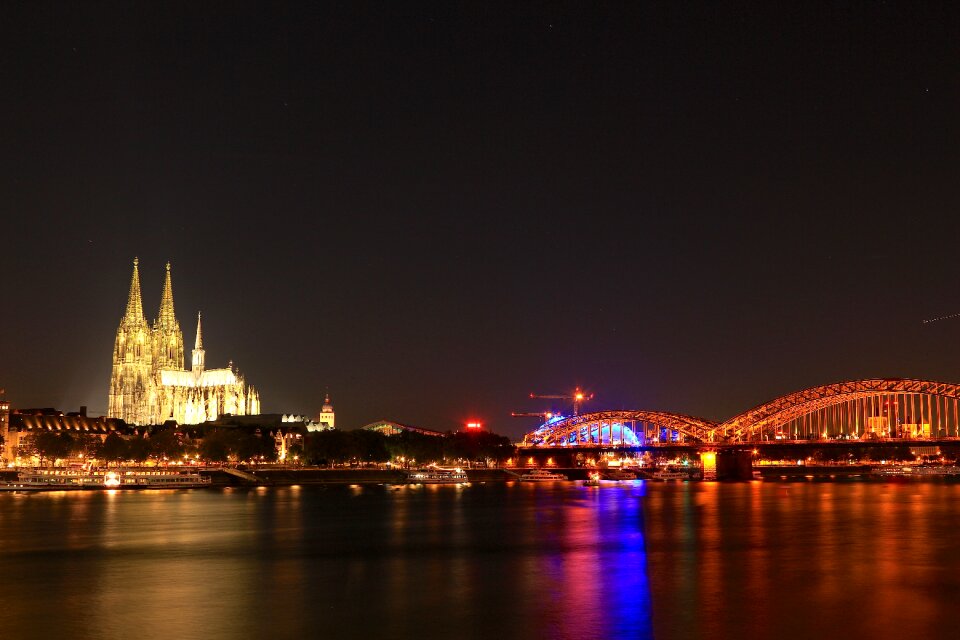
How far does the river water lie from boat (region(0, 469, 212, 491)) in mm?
35757

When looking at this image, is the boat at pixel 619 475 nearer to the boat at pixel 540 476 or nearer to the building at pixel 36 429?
the boat at pixel 540 476

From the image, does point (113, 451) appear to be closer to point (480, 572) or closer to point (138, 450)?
point (138, 450)

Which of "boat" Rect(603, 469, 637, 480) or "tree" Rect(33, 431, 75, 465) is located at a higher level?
"tree" Rect(33, 431, 75, 465)

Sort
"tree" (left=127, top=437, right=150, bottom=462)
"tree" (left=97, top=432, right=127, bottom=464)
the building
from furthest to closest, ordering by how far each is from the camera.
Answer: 1. the building
2. "tree" (left=127, top=437, right=150, bottom=462)
3. "tree" (left=97, top=432, right=127, bottom=464)

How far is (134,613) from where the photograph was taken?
104 ft

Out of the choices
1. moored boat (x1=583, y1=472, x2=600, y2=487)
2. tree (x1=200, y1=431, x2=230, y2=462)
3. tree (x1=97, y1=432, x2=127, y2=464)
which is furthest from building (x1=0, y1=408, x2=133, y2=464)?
moored boat (x1=583, y1=472, x2=600, y2=487)

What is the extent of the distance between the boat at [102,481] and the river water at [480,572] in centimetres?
3576

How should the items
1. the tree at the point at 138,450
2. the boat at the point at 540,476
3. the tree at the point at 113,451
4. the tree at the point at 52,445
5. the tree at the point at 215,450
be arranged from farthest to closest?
1. the tree at the point at 138,450
2. the tree at the point at 215,450
3. the tree at the point at 113,451
4. the tree at the point at 52,445
5. the boat at the point at 540,476

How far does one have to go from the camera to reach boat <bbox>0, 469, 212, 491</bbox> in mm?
111306

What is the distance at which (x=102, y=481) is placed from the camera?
382ft

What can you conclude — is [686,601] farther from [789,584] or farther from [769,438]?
[769,438]

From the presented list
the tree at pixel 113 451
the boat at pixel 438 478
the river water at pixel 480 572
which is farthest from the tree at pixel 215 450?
the river water at pixel 480 572

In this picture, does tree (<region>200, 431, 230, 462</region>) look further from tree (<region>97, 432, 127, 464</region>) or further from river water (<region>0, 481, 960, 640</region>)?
river water (<region>0, 481, 960, 640</region>)

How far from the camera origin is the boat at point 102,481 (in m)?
111
